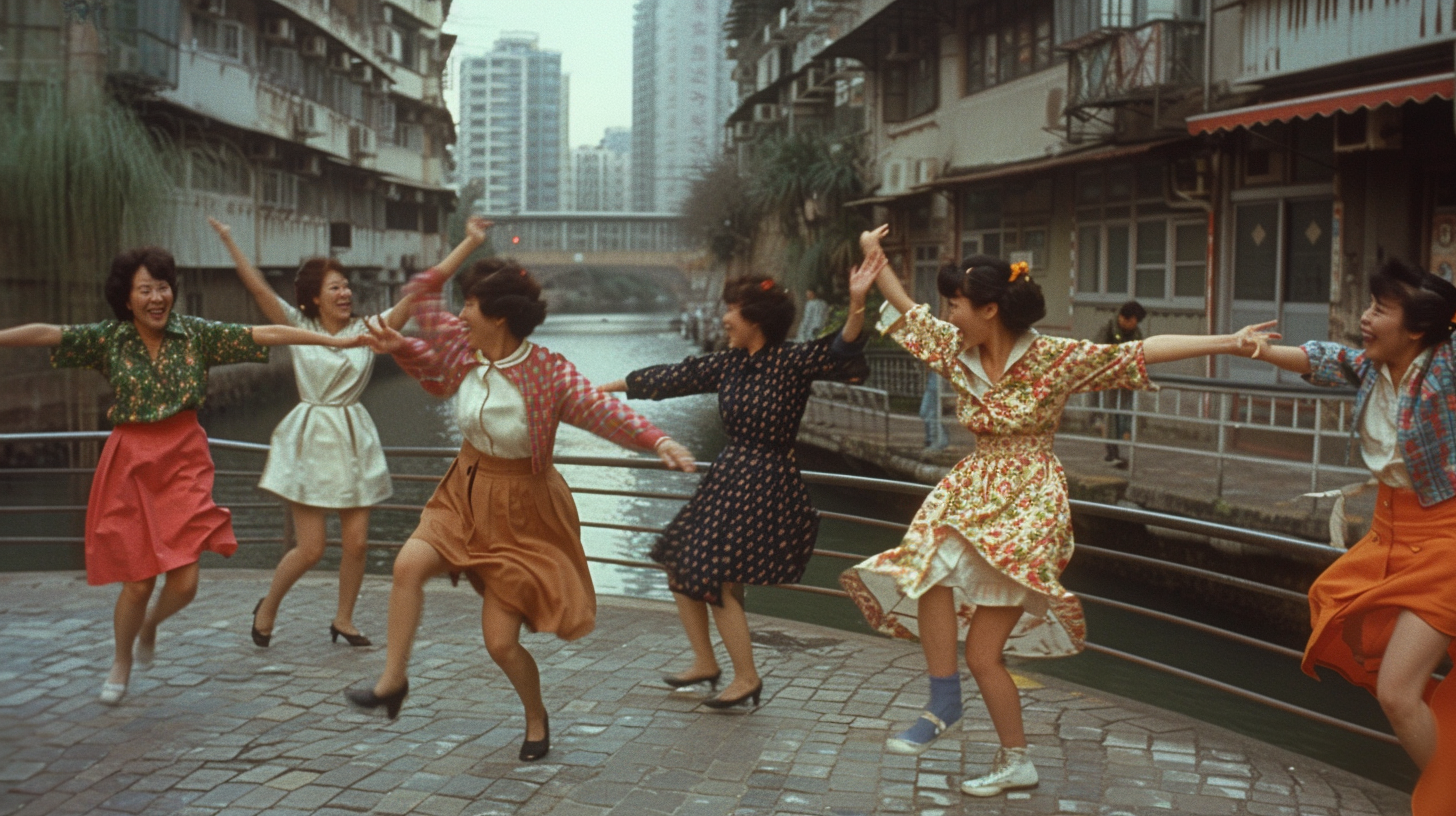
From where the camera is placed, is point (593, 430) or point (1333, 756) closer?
point (593, 430)

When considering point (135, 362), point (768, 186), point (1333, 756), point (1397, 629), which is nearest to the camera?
point (1397, 629)

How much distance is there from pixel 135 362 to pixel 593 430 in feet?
7.02

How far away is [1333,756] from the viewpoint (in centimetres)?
Answer: 910

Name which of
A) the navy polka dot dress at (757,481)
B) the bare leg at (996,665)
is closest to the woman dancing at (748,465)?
the navy polka dot dress at (757,481)

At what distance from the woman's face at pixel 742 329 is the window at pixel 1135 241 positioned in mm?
→ 13173

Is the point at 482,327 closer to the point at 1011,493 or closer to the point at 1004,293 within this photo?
the point at 1004,293

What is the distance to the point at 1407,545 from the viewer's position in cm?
424

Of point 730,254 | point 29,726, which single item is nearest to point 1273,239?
point 29,726

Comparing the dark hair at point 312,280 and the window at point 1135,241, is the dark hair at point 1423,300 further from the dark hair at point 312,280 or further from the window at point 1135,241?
the window at point 1135,241

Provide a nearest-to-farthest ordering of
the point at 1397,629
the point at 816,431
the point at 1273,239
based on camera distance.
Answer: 1. the point at 1397,629
2. the point at 1273,239
3. the point at 816,431

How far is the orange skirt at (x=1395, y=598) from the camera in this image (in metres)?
4.11

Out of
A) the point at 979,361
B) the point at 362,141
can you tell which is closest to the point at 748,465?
the point at 979,361

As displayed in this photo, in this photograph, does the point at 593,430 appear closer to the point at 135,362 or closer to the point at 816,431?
the point at 135,362

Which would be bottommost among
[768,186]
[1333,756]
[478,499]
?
[1333,756]
